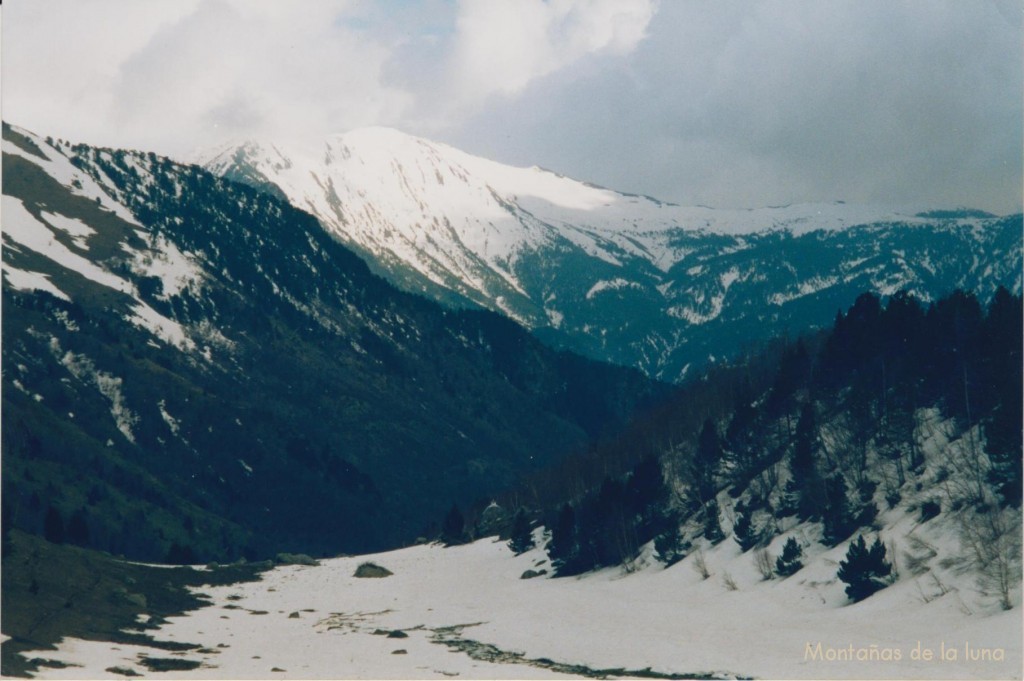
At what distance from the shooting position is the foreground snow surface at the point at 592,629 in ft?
222

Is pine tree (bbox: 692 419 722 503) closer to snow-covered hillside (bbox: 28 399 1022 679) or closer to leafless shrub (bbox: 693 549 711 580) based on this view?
snow-covered hillside (bbox: 28 399 1022 679)

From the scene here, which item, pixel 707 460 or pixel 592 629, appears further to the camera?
pixel 707 460

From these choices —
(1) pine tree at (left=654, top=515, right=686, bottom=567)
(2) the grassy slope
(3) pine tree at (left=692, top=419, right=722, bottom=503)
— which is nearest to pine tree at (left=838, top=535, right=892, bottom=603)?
(1) pine tree at (left=654, top=515, right=686, bottom=567)

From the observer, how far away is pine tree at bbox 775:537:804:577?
310 ft

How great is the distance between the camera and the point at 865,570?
8356cm

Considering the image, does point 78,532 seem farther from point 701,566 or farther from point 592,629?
point 592,629

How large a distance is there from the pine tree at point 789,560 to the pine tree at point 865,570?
33.1 ft

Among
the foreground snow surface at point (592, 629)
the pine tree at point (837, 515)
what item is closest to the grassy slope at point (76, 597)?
the foreground snow surface at point (592, 629)

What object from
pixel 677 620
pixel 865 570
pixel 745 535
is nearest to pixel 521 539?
pixel 745 535

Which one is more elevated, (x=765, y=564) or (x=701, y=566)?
(x=701, y=566)

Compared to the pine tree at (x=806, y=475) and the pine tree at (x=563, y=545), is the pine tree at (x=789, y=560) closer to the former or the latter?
the pine tree at (x=806, y=475)

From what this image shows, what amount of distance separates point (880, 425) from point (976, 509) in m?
27.5

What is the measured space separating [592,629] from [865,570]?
67.5ft

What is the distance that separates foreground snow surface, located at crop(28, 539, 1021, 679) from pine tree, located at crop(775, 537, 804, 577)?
137cm
